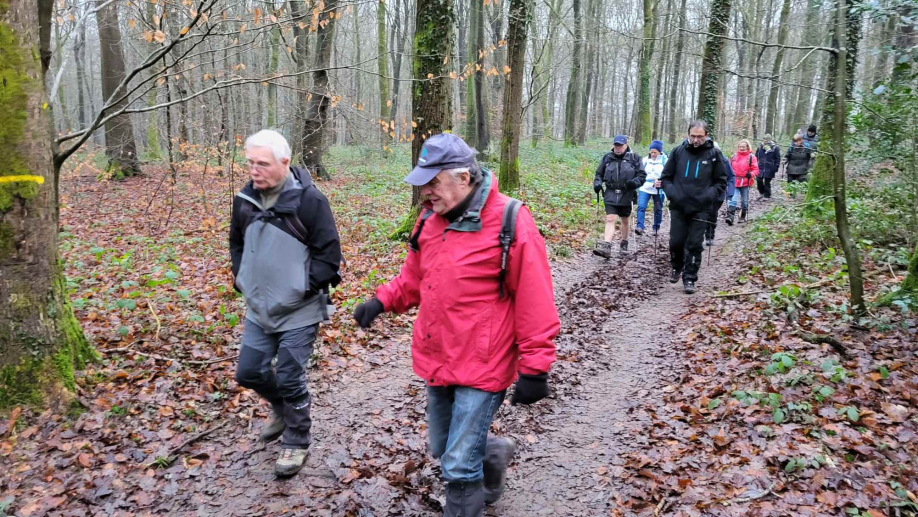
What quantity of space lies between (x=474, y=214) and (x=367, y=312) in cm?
90

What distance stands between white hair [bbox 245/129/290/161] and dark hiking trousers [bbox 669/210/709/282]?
6485 mm

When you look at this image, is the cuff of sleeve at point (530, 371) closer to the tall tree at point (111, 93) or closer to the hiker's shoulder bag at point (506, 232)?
the hiker's shoulder bag at point (506, 232)

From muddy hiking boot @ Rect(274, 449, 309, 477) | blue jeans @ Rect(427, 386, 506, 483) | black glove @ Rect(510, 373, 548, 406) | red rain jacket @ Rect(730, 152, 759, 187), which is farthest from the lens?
red rain jacket @ Rect(730, 152, 759, 187)

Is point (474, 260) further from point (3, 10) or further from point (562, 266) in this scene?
point (562, 266)

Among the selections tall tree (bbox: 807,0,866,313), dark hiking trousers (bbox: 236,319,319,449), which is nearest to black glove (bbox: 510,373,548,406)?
dark hiking trousers (bbox: 236,319,319,449)

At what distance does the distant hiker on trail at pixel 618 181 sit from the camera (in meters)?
10.3

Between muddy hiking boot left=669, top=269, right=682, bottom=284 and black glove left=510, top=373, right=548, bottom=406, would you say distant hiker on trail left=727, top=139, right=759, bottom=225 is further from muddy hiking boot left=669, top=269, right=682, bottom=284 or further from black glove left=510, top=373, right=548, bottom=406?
black glove left=510, top=373, right=548, bottom=406

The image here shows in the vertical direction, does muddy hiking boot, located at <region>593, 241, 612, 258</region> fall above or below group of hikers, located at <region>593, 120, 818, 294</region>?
below

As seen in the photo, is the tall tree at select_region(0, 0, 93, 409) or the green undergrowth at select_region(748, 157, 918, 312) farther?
the green undergrowth at select_region(748, 157, 918, 312)

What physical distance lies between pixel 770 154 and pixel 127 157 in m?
19.8

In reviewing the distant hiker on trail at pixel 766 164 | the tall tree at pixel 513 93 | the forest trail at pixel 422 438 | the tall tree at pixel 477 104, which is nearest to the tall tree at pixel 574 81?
the tall tree at pixel 477 104

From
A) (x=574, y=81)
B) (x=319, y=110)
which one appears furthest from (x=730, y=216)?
(x=574, y=81)

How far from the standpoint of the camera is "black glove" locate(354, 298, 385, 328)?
125 inches

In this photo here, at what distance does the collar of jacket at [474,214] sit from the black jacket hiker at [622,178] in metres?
7.96
